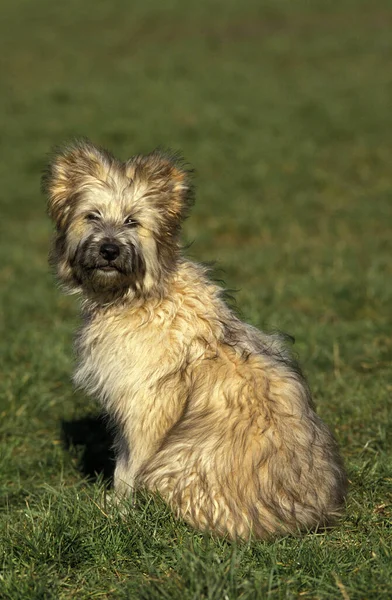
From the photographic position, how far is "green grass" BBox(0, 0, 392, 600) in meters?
4.02

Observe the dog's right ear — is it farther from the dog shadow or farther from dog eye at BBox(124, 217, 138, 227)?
the dog shadow

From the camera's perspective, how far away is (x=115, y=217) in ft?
15.4

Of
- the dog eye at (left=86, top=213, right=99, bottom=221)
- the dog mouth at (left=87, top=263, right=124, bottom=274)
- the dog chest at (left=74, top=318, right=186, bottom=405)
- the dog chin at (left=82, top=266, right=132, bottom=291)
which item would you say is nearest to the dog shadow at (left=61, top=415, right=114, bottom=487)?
the dog chest at (left=74, top=318, right=186, bottom=405)

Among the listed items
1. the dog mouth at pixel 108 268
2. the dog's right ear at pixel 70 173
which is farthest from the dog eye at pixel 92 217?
the dog mouth at pixel 108 268

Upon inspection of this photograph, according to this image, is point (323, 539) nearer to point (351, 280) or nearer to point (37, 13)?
point (351, 280)

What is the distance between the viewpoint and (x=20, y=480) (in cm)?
562

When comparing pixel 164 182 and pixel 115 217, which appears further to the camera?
pixel 164 182

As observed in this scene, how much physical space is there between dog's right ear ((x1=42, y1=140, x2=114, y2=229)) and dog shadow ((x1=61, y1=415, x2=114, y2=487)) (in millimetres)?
1472

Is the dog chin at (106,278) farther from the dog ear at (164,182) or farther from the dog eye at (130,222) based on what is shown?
the dog ear at (164,182)

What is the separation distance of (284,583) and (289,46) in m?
18.9

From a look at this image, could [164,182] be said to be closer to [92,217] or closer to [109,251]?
[92,217]

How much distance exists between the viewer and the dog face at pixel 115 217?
464cm

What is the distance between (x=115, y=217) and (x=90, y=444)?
2023 mm

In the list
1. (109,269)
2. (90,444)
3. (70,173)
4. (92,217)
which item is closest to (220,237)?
Answer: (90,444)
